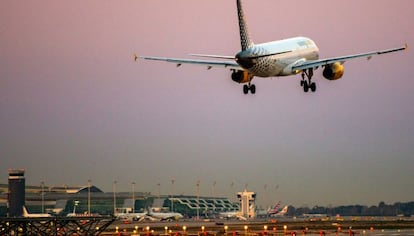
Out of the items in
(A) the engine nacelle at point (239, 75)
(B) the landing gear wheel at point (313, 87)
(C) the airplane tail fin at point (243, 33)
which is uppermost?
(C) the airplane tail fin at point (243, 33)

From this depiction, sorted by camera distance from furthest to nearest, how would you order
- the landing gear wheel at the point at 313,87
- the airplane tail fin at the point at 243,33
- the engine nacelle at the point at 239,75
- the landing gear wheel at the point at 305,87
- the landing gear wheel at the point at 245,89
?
the landing gear wheel at the point at 245,89
the landing gear wheel at the point at 305,87
the landing gear wheel at the point at 313,87
the engine nacelle at the point at 239,75
the airplane tail fin at the point at 243,33

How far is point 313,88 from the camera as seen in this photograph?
135 meters

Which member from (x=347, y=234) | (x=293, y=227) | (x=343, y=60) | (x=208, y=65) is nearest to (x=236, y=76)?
(x=208, y=65)

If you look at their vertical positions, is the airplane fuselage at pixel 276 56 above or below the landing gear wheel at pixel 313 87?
above

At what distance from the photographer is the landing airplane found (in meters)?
126

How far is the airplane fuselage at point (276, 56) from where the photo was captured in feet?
412

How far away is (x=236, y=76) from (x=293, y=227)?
38781 mm

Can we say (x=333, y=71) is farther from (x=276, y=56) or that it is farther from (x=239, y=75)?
(x=239, y=75)

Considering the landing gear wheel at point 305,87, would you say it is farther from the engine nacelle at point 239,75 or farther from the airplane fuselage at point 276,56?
the engine nacelle at point 239,75

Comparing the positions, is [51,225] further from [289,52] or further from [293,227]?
[293,227]

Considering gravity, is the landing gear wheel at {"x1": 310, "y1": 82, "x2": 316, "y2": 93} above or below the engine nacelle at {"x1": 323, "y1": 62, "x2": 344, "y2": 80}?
below

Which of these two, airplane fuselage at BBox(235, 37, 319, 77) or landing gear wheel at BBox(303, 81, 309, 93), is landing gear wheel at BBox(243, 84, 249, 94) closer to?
airplane fuselage at BBox(235, 37, 319, 77)

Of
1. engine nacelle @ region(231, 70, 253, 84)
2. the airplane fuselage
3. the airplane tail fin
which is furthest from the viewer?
engine nacelle @ region(231, 70, 253, 84)

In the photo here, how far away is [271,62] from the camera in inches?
5113
